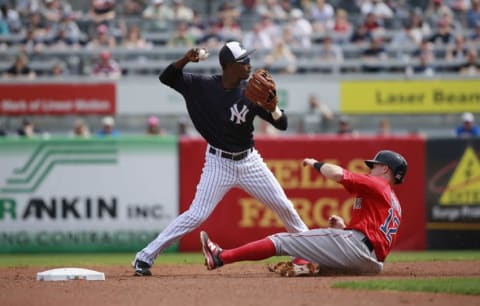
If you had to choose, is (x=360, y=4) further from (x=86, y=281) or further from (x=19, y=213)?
(x=86, y=281)

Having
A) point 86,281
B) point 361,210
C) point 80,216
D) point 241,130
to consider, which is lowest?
point 80,216

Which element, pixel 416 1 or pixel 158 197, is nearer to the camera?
pixel 158 197

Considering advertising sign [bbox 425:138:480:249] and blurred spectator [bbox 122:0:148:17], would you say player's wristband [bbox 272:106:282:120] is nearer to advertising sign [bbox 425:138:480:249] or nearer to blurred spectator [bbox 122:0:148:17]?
advertising sign [bbox 425:138:480:249]

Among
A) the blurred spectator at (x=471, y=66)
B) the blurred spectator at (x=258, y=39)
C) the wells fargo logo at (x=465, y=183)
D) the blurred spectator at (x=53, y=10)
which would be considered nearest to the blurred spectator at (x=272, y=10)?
the blurred spectator at (x=258, y=39)

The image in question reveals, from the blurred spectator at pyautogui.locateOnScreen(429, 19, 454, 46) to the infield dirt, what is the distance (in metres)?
10.9

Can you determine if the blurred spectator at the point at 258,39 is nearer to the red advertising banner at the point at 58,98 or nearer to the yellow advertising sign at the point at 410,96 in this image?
the yellow advertising sign at the point at 410,96

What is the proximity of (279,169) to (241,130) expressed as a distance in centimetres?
542

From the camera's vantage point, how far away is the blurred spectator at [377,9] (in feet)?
68.0

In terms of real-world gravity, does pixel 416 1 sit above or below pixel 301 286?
above

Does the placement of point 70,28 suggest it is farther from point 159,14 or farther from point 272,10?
point 272,10

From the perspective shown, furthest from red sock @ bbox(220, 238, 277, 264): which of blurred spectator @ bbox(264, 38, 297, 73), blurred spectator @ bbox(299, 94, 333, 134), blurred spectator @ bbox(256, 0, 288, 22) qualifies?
blurred spectator @ bbox(256, 0, 288, 22)

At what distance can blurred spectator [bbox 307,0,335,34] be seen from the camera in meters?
20.1

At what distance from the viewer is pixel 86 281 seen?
27.9 ft

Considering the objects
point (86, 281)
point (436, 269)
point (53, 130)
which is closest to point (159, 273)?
point (86, 281)
